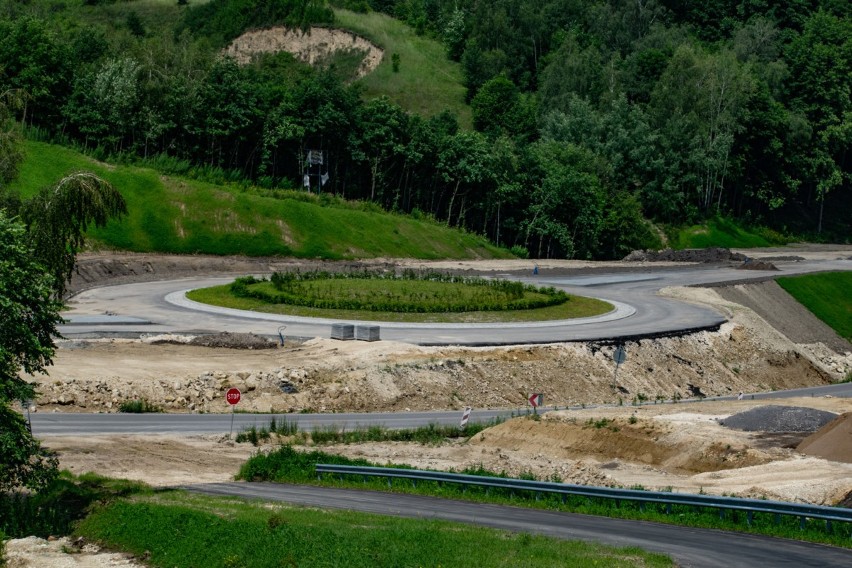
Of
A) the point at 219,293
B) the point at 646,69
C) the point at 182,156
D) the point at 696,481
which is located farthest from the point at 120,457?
the point at 646,69

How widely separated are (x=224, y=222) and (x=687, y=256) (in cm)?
4799

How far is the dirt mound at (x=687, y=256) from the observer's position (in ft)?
385

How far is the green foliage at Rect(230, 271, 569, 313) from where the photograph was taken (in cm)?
6950

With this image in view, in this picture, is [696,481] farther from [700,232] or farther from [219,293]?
[700,232]

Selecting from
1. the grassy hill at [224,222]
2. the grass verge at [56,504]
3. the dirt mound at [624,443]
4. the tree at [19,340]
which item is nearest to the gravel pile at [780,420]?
the dirt mound at [624,443]

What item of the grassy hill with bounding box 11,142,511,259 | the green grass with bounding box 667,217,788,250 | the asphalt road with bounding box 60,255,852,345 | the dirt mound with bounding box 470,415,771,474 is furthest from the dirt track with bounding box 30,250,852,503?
the green grass with bounding box 667,217,788,250

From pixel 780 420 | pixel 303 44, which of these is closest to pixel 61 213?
pixel 780 420

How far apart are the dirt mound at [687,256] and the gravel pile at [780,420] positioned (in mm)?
73793

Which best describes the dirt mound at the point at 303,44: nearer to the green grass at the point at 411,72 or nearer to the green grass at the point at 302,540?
the green grass at the point at 411,72

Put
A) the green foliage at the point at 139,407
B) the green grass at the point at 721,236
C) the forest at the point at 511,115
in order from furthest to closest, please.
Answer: the green grass at the point at 721,236, the forest at the point at 511,115, the green foliage at the point at 139,407

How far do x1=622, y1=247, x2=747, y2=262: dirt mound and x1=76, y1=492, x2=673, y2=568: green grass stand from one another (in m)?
91.2

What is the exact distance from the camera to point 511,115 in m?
156

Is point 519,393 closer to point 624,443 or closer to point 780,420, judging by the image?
point 624,443

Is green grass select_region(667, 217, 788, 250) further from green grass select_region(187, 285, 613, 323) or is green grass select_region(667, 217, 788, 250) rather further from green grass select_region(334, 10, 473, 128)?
green grass select_region(187, 285, 613, 323)
